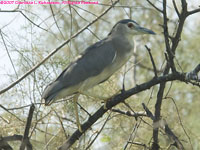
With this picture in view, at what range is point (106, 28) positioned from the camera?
7.94 m

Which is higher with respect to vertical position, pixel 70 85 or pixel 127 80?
pixel 127 80

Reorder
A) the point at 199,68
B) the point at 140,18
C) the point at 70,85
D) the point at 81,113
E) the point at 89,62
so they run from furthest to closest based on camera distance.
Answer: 1. the point at 140,18
2. the point at 81,113
3. the point at 89,62
4. the point at 70,85
5. the point at 199,68

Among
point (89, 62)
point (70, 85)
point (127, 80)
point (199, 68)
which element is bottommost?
point (199, 68)

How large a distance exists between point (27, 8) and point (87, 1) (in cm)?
58

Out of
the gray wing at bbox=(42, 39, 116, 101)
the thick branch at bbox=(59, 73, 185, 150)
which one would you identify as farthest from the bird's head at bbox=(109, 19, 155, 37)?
the thick branch at bbox=(59, 73, 185, 150)

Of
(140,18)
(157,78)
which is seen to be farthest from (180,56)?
(157,78)

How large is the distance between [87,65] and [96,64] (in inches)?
3.4

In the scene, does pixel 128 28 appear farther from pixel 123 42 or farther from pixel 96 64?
pixel 96 64

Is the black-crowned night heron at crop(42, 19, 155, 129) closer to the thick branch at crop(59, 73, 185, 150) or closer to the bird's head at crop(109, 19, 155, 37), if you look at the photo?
the bird's head at crop(109, 19, 155, 37)

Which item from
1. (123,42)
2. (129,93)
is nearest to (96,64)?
(123,42)

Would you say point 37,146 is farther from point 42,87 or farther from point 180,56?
point 180,56

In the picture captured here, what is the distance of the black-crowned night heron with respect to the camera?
3.57m

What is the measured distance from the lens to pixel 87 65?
152 inches

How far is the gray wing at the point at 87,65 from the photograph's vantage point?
3.61 m
